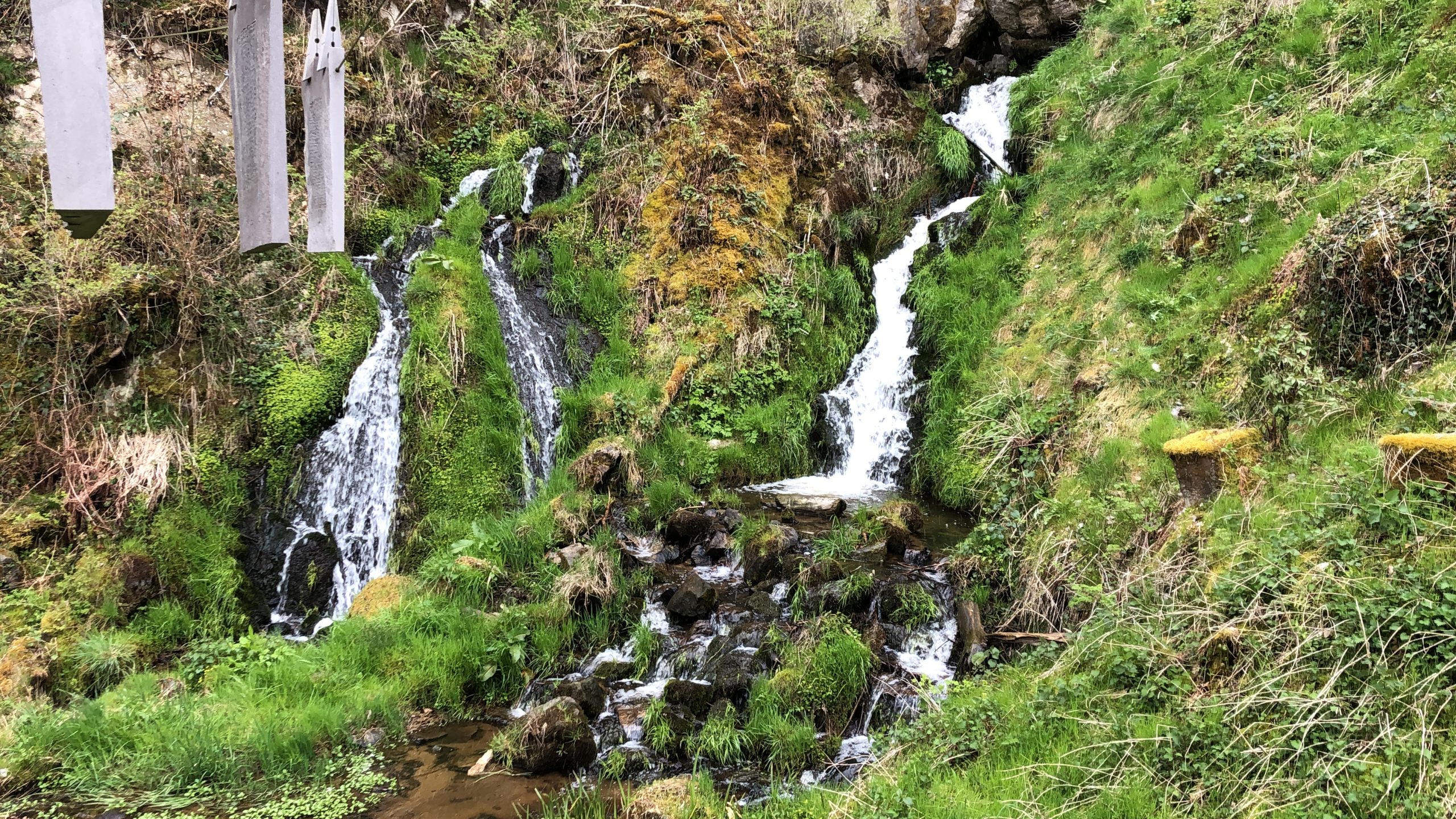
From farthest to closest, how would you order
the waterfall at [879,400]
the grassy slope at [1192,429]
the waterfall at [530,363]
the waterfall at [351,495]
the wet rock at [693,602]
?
the waterfall at [879,400] → the waterfall at [530,363] → the waterfall at [351,495] → the wet rock at [693,602] → the grassy slope at [1192,429]

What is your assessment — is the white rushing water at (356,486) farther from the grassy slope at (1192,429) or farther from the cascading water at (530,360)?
the grassy slope at (1192,429)

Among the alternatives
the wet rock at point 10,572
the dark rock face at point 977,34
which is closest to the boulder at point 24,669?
the wet rock at point 10,572

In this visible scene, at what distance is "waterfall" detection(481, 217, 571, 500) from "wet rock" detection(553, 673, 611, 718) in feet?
9.01

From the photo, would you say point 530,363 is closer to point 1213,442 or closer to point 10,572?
point 10,572

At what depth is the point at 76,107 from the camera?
204cm

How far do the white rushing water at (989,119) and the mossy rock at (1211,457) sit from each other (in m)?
7.81

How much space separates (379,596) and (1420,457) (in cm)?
635

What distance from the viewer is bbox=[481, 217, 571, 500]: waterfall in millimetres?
7547

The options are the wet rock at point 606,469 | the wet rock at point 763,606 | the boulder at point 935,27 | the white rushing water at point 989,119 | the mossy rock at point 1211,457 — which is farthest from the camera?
the boulder at point 935,27

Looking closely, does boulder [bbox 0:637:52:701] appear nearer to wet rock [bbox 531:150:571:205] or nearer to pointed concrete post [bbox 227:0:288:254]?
pointed concrete post [bbox 227:0:288:254]

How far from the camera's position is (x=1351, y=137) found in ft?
18.4

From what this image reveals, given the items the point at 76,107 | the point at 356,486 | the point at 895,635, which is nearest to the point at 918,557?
the point at 895,635

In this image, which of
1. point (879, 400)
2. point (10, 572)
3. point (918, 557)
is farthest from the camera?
point (879, 400)

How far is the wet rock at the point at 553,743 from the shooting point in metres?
4.15
